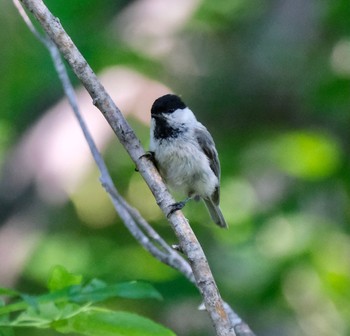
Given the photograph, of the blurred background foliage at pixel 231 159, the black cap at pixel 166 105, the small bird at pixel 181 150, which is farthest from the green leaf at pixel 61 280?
the blurred background foliage at pixel 231 159

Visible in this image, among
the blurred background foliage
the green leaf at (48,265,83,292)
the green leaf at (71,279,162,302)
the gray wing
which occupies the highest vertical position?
the blurred background foliage

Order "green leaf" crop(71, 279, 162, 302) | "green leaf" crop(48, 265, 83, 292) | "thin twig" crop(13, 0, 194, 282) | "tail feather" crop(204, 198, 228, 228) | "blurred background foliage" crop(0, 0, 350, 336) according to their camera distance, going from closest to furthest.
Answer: "green leaf" crop(71, 279, 162, 302) → "green leaf" crop(48, 265, 83, 292) → "thin twig" crop(13, 0, 194, 282) → "tail feather" crop(204, 198, 228, 228) → "blurred background foliage" crop(0, 0, 350, 336)

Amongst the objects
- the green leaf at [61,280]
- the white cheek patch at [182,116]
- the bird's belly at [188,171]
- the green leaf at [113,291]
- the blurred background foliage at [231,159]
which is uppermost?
the blurred background foliage at [231,159]

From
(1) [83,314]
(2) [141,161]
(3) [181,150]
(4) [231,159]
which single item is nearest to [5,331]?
(1) [83,314]

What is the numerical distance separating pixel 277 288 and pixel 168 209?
12.3 ft

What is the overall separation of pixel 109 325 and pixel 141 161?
0.56m

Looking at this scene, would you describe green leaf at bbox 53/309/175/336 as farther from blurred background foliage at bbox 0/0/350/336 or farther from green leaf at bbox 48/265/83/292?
blurred background foliage at bbox 0/0/350/336

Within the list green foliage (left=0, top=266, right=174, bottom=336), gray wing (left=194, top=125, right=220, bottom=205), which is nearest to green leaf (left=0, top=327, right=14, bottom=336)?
green foliage (left=0, top=266, right=174, bottom=336)

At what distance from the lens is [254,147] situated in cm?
718

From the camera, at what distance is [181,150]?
13.6ft

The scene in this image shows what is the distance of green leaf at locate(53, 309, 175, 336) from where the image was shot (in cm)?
209

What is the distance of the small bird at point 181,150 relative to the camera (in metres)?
4.05

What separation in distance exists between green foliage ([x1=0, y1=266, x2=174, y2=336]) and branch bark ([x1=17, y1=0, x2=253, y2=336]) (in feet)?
0.44

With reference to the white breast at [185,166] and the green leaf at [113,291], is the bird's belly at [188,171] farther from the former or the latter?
the green leaf at [113,291]
